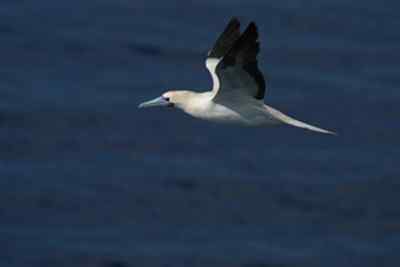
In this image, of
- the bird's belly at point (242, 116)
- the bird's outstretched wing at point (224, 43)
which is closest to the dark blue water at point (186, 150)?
the bird's outstretched wing at point (224, 43)

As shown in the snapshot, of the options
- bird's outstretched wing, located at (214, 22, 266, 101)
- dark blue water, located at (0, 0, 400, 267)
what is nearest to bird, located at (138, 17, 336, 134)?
bird's outstretched wing, located at (214, 22, 266, 101)

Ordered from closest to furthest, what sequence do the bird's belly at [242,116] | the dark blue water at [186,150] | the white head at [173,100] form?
the bird's belly at [242,116], the white head at [173,100], the dark blue water at [186,150]

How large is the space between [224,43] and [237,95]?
1.09 metres

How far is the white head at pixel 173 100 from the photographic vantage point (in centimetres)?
2208

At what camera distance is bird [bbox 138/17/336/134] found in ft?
68.5

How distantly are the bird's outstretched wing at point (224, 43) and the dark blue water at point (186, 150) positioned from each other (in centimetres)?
883

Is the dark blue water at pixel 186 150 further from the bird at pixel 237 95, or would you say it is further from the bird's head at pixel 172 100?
the bird at pixel 237 95

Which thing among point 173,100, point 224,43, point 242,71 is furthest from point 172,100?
point 242,71

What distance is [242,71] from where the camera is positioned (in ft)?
69.3

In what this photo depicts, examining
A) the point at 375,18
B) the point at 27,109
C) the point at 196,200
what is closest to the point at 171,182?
the point at 196,200

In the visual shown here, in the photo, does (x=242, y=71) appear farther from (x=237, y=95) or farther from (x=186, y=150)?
(x=186, y=150)

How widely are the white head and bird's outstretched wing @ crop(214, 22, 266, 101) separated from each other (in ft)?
1.92

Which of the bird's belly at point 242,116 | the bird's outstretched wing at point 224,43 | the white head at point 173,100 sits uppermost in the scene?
the bird's outstretched wing at point 224,43

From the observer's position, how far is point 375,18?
124ft
